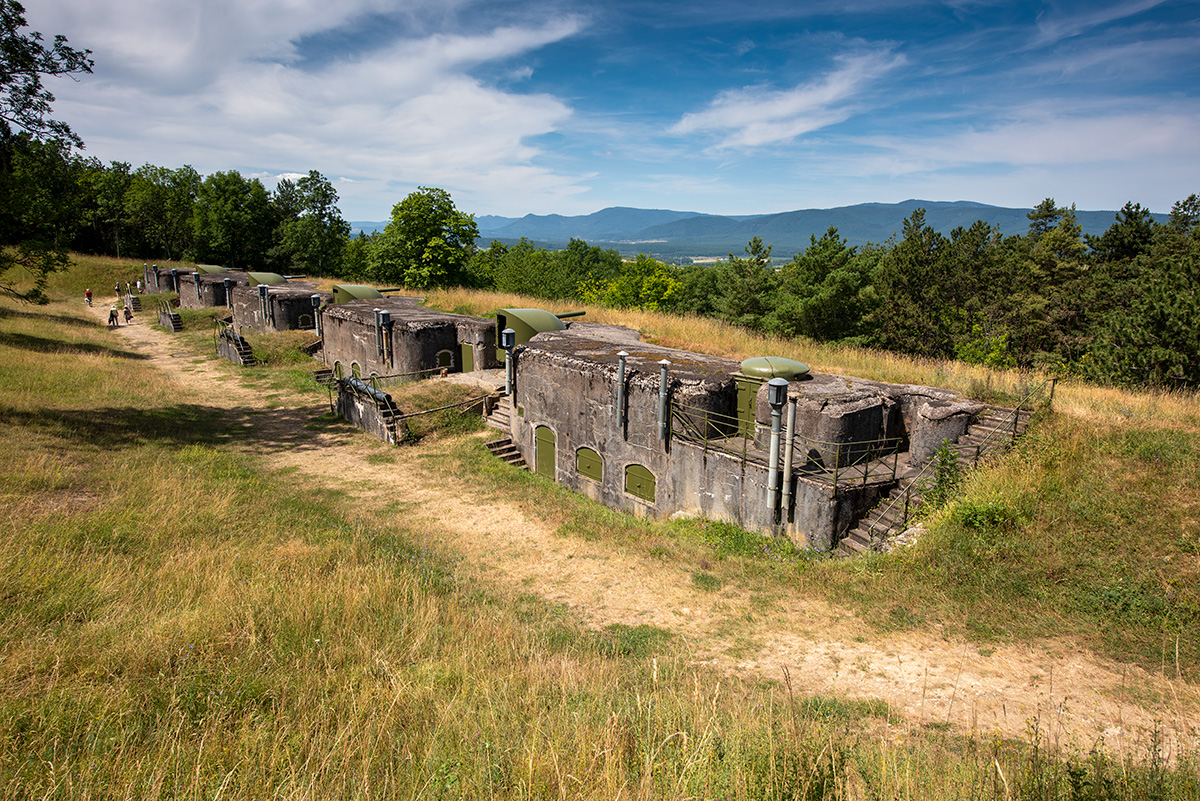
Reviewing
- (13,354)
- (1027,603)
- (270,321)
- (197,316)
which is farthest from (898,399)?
(197,316)

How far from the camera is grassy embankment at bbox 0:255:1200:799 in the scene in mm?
3543

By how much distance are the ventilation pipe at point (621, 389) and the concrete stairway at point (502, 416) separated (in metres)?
5.97

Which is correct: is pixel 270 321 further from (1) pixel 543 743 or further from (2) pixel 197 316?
(1) pixel 543 743

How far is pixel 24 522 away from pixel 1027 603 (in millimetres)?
14054

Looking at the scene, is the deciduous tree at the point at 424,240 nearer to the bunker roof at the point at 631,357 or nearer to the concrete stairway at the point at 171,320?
the concrete stairway at the point at 171,320

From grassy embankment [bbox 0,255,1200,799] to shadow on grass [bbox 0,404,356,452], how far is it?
5.68m

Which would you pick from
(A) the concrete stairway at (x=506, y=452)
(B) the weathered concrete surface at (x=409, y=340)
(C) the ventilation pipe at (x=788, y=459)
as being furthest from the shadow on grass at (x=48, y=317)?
(C) the ventilation pipe at (x=788, y=459)

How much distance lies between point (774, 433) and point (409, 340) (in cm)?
1705

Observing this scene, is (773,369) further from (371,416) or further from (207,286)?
(207,286)

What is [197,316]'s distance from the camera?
131 feet

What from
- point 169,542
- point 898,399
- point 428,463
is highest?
point 898,399

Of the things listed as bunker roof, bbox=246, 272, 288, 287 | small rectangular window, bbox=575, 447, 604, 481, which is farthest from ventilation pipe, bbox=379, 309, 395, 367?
bunker roof, bbox=246, 272, 288, 287

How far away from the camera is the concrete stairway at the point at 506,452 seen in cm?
1927

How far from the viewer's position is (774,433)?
1188 cm
